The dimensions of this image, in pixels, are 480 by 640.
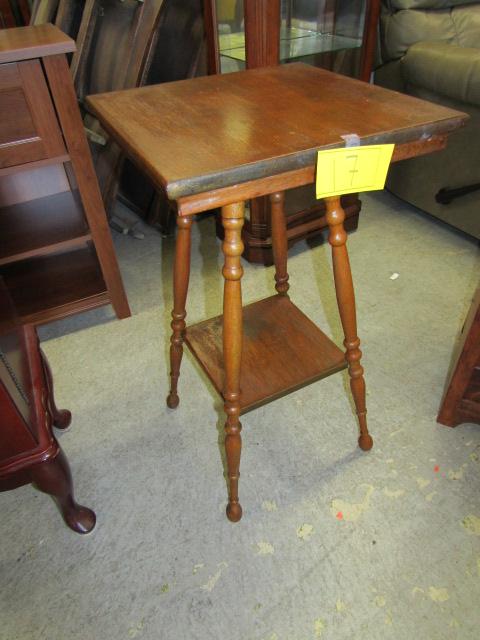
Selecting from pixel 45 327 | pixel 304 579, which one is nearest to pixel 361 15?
pixel 45 327

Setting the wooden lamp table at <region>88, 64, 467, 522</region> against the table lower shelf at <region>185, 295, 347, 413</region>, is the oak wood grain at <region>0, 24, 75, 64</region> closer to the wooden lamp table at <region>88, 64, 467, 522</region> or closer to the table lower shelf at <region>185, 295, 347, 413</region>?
the wooden lamp table at <region>88, 64, 467, 522</region>

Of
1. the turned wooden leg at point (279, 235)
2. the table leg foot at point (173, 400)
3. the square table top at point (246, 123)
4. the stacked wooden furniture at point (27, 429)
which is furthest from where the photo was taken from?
the table leg foot at point (173, 400)

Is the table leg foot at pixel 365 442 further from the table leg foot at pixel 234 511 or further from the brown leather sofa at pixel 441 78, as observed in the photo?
the brown leather sofa at pixel 441 78

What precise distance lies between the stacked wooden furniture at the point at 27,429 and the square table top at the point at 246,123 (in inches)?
16.2

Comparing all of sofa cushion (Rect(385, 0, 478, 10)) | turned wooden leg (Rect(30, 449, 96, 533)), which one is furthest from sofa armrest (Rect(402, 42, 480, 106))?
turned wooden leg (Rect(30, 449, 96, 533))

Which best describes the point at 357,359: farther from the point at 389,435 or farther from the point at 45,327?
the point at 45,327

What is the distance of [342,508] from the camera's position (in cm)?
94

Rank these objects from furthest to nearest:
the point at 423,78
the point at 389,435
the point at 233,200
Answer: the point at 423,78 < the point at 389,435 < the point at 233,200

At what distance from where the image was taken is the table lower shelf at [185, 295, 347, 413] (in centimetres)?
88

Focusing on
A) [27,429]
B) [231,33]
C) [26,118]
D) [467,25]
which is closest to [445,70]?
[467,25]

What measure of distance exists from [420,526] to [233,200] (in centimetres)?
76

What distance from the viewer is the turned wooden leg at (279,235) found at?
952 mm

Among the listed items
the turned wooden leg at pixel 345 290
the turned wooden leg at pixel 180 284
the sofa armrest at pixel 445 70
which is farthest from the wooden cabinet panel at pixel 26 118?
the sofa armrest at pixel 445 70

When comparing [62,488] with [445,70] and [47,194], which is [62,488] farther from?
[445,70]
